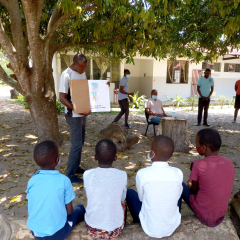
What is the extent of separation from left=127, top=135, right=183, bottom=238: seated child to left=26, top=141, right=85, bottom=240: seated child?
0.64 m

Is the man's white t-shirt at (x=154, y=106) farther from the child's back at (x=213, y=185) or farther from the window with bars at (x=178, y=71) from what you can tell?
the window with bars at (x=178, y=71)

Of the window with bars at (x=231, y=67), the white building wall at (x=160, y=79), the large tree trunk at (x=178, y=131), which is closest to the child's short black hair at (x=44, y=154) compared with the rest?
the large tree trunk at (x=178, y=131)

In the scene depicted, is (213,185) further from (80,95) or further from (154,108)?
(154,108)

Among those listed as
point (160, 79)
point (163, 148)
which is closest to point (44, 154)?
point (163, 148)

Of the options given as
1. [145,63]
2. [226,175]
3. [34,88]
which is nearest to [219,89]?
[145,63]

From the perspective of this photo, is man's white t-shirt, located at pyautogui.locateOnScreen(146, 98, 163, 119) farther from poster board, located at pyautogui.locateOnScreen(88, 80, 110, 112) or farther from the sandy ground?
poster board, located at pyautogui.locateOnScreen(88, 80, 110, 112)

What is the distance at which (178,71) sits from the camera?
15.4 m

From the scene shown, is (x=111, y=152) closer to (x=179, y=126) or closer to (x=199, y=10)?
(x=179, y=126)

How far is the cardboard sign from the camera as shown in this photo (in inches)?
126

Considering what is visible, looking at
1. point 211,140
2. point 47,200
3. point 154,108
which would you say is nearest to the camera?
point 47,200

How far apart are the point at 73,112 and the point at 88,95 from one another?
12.9 inches

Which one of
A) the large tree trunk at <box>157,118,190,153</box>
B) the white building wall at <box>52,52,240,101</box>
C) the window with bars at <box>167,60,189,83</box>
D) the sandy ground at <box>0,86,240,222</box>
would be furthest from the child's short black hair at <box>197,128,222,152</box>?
the window with bars at <box>167,60,189,83</box>

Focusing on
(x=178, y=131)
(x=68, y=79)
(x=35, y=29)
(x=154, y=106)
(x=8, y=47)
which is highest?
(x=35, y=29)

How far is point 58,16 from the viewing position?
4.64m
